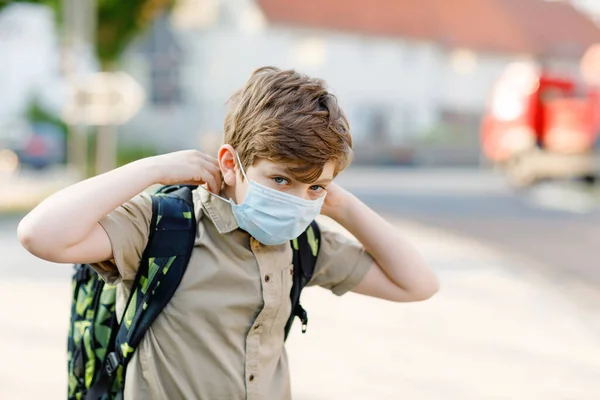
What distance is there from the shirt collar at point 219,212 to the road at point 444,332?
112 inches

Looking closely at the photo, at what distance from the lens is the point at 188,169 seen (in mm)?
2326

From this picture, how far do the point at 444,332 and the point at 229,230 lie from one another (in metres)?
4.58

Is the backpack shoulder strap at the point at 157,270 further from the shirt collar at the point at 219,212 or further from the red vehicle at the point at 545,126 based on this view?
the red vehicle at the point at 545,126

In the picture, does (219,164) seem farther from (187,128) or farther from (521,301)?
(187,128)

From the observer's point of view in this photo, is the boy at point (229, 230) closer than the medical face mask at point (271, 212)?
Yes

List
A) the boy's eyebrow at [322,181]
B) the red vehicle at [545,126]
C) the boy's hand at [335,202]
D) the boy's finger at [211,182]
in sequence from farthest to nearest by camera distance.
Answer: the red vehicle at [545,126]
the boy's hand at [335,202]
the boy's finger at [211,182]
the boy's eyebrow at [322,181]

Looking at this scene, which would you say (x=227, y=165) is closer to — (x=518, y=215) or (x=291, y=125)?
(x=291, y=125)

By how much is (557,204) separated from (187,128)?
22223mm

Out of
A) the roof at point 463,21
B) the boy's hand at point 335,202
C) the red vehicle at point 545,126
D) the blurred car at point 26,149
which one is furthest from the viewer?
the roof at point 463,21

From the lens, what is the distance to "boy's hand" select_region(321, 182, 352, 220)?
99.3 inches

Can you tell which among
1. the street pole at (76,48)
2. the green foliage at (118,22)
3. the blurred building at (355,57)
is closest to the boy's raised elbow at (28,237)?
the street pole at (76,48)

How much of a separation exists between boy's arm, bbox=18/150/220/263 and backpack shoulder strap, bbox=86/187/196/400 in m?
0.09

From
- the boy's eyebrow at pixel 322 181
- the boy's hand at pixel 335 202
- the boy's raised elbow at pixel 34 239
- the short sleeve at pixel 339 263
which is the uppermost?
the boy's eyebrow at pixel 322 181

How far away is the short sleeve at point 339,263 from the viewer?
8.39 ft
